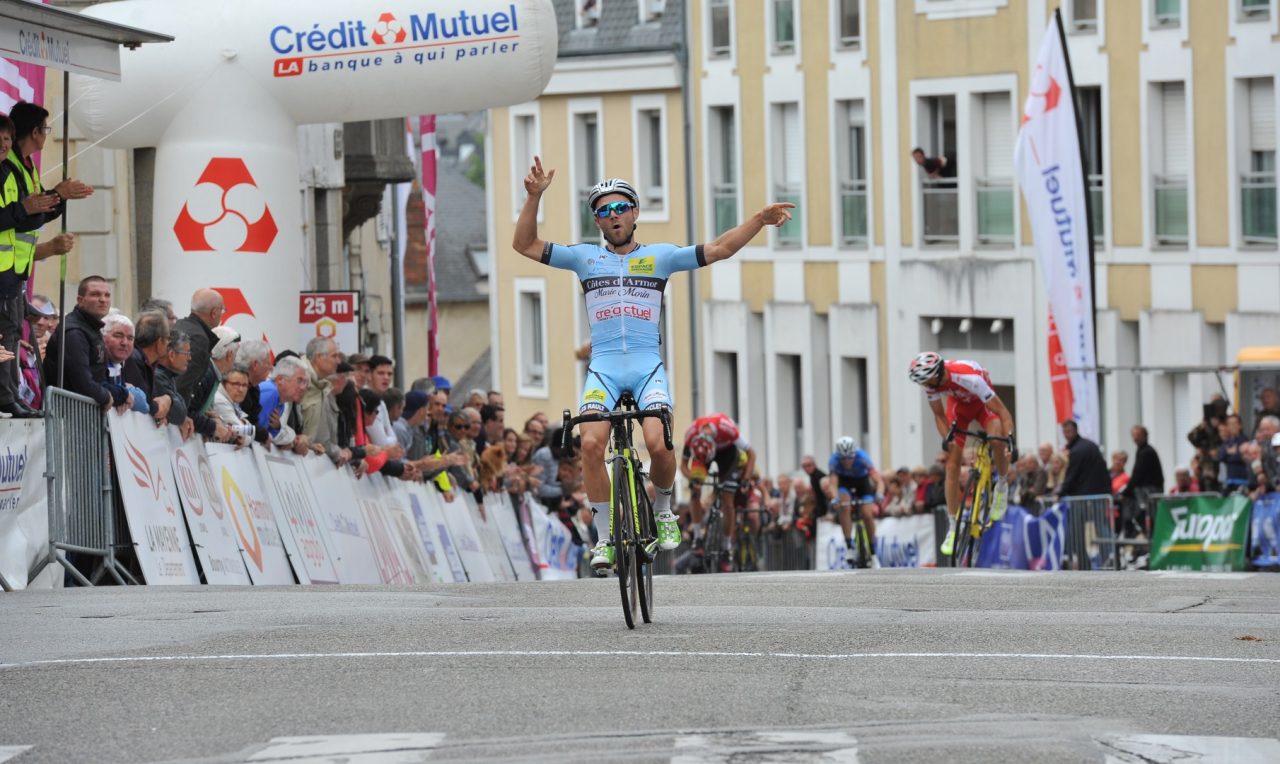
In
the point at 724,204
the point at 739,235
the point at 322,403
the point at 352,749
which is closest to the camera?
the point at 352,749

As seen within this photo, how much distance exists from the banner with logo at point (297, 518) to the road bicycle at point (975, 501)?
204 inches

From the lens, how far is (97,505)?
15828 millimetres

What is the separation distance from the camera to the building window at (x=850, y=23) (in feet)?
156

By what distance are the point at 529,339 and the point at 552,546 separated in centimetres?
3225

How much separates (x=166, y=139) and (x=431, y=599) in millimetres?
7825

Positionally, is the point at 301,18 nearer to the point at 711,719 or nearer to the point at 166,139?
the point at 166,139

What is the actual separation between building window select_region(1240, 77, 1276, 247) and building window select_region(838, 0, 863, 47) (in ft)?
31.9

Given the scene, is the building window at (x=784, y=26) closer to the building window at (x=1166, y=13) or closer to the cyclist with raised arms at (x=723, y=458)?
the building window at (x=1166, y=13)

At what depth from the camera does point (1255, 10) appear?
38.9 metres

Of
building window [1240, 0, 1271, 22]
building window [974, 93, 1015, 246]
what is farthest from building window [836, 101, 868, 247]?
building window [1240, 0, 1271, 22]

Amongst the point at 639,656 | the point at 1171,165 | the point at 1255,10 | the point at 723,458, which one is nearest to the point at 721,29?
the point at 1171,165

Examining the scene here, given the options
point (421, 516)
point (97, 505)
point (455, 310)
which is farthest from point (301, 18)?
point (455, 310)

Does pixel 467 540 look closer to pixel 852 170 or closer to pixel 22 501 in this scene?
pixel 22 501

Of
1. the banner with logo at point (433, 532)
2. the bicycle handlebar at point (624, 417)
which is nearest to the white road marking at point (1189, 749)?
the bicycle handlebar at point (624, 417)
